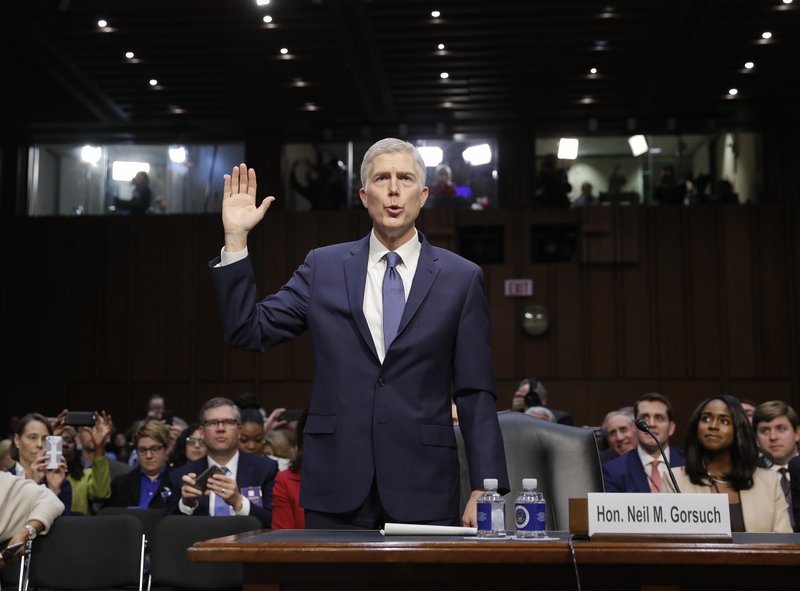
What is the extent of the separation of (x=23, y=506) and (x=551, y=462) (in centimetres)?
270

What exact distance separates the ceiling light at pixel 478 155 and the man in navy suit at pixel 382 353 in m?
11.4

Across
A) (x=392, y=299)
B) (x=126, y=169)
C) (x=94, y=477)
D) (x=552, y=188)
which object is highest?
(x=126, y=169)

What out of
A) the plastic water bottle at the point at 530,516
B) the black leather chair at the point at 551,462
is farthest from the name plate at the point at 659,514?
the black leather chair at the point at 551,462

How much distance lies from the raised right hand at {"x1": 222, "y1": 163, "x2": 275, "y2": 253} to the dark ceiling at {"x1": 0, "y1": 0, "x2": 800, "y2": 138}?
8322 mm

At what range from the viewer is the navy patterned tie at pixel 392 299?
2516 millimetres

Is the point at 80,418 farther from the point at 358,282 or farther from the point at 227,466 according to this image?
the point at 358,282

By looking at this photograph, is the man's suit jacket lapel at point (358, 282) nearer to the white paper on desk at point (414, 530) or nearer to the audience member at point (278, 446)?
the white paper on desk at point (414, 530)

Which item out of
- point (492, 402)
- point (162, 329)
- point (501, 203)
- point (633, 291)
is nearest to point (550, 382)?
point (633, 291)

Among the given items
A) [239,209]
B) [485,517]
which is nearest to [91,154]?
[239,209]

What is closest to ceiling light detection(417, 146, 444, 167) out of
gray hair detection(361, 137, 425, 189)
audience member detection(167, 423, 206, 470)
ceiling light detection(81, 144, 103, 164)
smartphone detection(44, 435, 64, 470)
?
ceiling light detection(81, 144, 103, 164)

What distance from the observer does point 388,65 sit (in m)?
12.0

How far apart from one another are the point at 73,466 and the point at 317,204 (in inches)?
301

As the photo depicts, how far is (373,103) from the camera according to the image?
44.1ft

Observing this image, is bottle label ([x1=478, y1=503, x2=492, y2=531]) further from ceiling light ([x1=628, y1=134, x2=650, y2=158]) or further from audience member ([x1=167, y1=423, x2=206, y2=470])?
ceiling light ([x1=628, y1=134, x2=650, y2=158])
